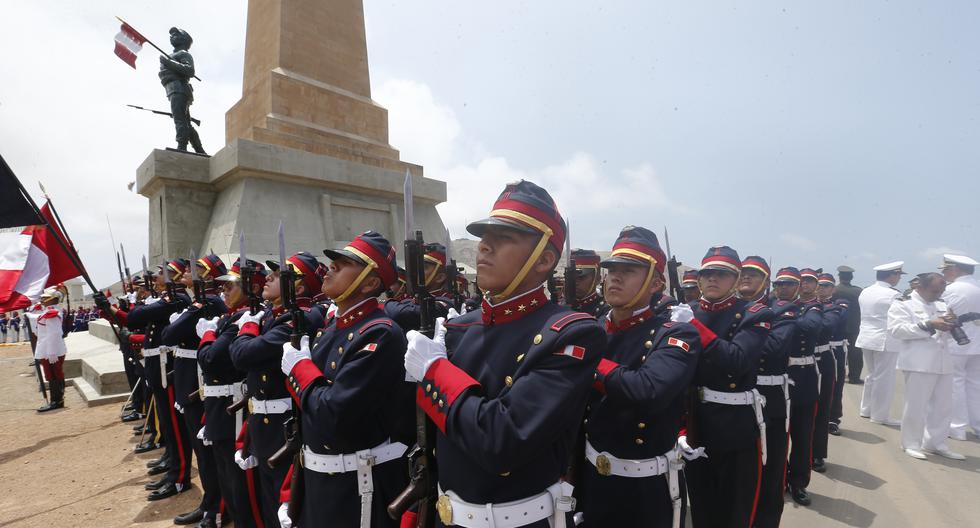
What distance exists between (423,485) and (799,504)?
18.6ft

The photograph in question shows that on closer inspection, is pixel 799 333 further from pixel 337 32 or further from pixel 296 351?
pixel 337 32

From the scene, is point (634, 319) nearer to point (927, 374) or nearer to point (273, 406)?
point (273, 406)

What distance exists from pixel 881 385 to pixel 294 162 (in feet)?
50.4

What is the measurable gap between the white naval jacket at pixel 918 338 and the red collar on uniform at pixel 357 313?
9.03 m

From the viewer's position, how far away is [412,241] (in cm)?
226

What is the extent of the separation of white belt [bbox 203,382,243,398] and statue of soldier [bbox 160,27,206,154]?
12665 millimetres

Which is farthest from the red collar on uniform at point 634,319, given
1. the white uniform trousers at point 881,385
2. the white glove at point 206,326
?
the white uniform trousers at point 881,385

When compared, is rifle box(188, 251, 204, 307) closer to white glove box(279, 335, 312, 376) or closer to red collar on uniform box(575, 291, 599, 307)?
white glove box(279, 335, 312, 376)

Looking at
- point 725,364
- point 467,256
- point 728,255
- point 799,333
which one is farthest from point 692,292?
point 467,256

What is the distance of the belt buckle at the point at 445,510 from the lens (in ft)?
6.95

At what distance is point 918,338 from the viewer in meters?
7.77

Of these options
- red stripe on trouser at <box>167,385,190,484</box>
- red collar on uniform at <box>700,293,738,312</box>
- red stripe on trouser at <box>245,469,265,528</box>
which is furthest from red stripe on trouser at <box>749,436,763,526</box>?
red stripe on trouser at <box>167,385,190,484</box>

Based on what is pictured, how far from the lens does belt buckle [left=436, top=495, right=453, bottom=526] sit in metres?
2.12

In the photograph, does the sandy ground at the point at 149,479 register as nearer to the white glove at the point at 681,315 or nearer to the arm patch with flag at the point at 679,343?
the white glove at the point at 681,315
